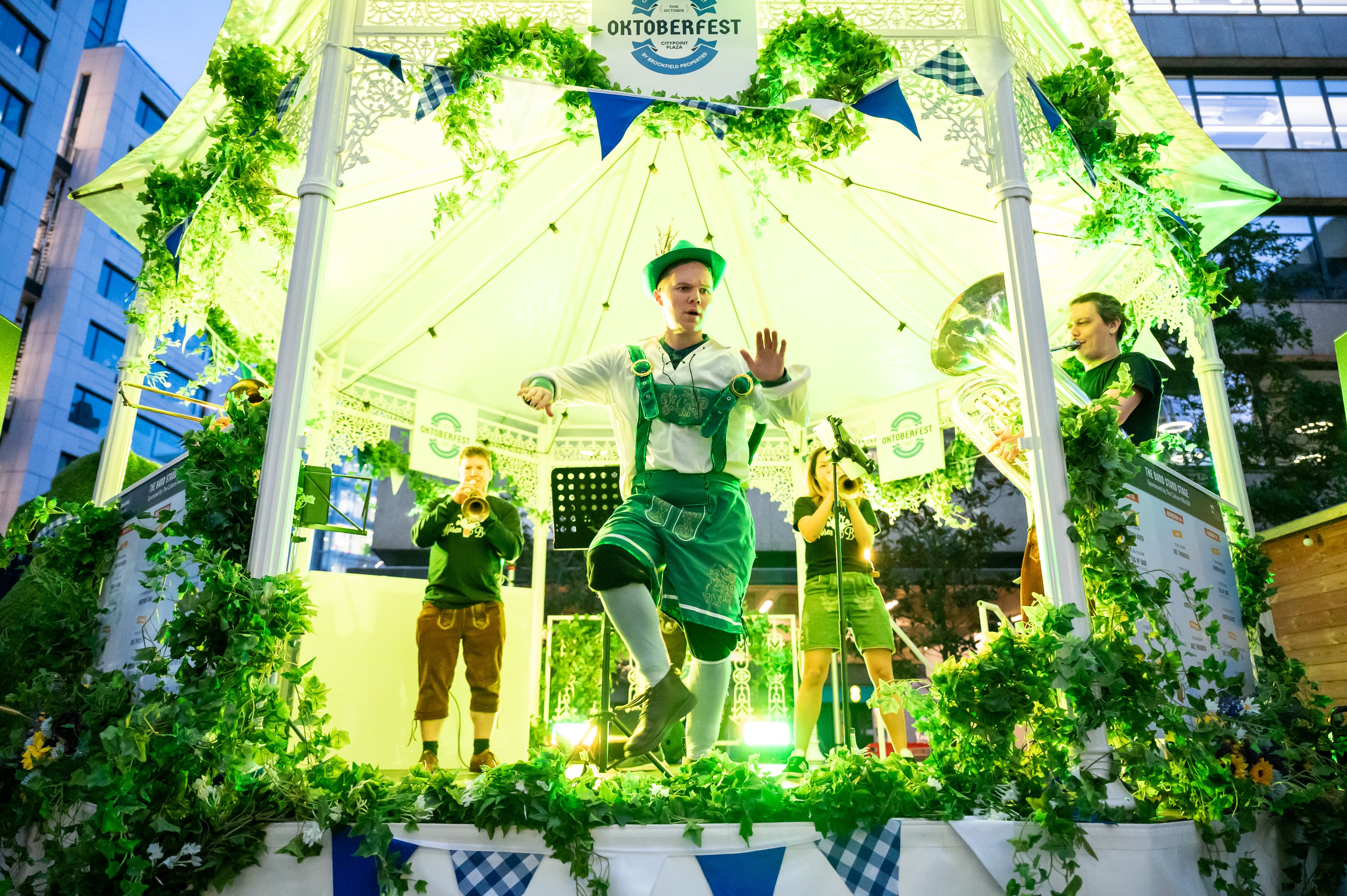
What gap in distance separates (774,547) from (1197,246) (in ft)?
59.4

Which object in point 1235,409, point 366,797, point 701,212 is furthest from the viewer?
point 1235,409

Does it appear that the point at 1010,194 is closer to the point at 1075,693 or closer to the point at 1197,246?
the point at 1197,246

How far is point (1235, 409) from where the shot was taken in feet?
48.3

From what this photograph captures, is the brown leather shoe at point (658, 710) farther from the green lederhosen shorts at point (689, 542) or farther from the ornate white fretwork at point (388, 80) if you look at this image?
the ornate white fretwork at point (388, 80)

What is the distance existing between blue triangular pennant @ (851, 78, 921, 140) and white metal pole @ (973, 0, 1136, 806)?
1.15 ft

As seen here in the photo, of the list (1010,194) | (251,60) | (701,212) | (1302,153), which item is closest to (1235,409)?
(1302,153)

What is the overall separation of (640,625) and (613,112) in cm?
201

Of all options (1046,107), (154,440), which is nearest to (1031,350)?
(1046,107)

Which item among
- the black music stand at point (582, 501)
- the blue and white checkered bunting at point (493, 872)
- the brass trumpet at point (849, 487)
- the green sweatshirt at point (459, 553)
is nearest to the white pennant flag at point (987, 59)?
the brass trumpet at point (849, 487)

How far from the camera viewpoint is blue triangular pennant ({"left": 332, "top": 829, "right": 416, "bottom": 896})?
2447 millimetres

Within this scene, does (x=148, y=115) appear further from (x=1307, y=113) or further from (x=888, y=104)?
(x=1307, y=113)

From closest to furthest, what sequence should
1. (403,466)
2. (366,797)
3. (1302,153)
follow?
(366,797), (403,466), (1302,153)

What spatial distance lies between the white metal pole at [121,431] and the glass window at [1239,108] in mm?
22095

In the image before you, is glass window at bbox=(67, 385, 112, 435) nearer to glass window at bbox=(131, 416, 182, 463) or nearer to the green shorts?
glass window at bbox=(131, 416, 182, 463)
